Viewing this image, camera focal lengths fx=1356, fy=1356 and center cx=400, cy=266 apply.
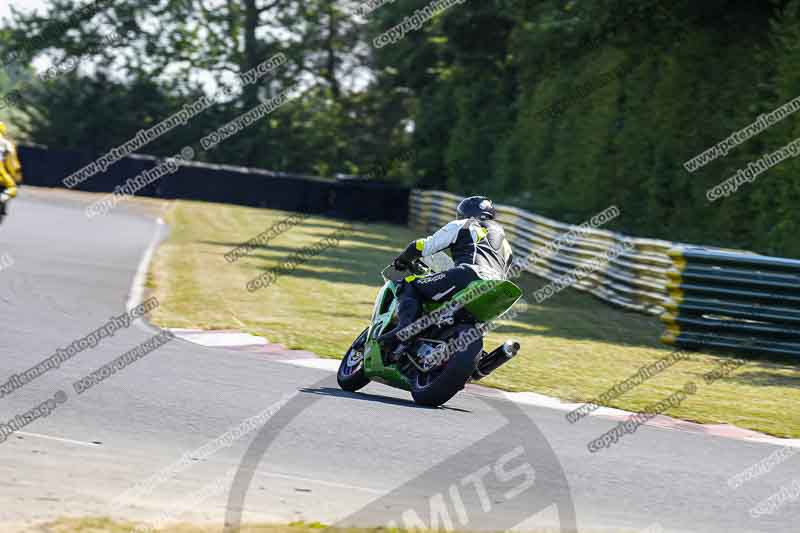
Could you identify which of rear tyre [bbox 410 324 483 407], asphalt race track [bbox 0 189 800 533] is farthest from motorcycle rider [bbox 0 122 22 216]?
rear tyre [bbox 410 324 483 407]

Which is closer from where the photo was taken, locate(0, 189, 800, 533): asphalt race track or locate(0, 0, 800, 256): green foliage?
locate(0, 189, 800, 533): asphalt race track

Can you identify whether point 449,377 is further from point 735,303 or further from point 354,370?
point 735,303

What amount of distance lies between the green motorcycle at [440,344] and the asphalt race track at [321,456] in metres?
0.20

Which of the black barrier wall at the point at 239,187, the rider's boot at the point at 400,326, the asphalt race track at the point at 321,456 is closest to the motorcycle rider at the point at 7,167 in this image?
the asphalt race track at the point at 321,456

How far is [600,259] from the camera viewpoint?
23641 millimetres

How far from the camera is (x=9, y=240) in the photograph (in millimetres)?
23469

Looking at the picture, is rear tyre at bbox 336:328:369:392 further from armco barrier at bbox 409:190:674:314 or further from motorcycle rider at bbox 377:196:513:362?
armco barrier at bbox 409:190:674:314

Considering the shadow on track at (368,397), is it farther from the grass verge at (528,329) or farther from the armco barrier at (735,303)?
the armco barrier at (735,303)

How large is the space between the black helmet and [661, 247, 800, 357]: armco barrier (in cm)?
641

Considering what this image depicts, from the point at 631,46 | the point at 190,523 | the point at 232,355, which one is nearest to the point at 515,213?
the point at 631,46

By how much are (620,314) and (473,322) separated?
35.7 feet

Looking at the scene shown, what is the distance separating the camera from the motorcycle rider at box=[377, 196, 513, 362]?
1041 cm

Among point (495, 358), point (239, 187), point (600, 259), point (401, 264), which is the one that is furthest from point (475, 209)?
point (239, 187)

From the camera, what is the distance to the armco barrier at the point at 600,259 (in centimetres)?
2064
